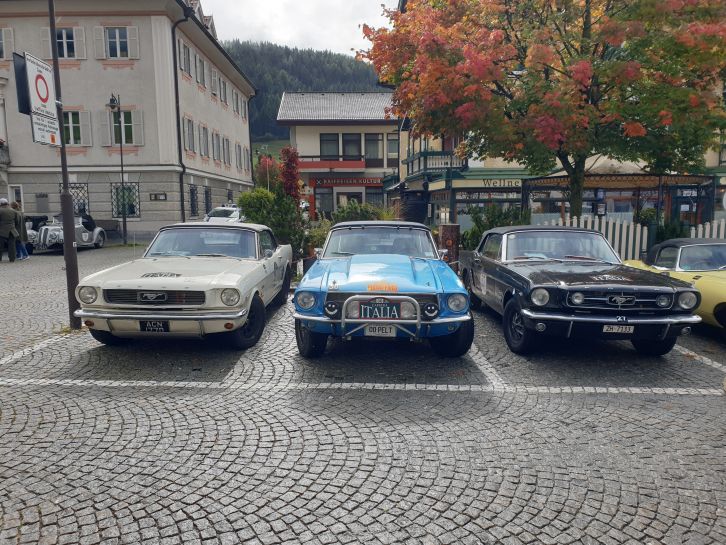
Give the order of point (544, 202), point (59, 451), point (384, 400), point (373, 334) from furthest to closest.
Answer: point (544, 202), point (373, 334), point (384, 400), point (59, 451)

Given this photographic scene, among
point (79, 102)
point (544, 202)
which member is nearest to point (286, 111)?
point (79, 102)

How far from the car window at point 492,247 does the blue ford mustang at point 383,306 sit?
1.64 meters

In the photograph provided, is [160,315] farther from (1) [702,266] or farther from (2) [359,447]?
(1) [702,266]

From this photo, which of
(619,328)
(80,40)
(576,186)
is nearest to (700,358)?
(619,328)

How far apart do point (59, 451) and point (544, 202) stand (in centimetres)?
1764

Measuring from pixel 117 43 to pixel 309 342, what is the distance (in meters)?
24.5

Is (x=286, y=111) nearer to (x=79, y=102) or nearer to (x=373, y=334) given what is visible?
(x=79, y=102)

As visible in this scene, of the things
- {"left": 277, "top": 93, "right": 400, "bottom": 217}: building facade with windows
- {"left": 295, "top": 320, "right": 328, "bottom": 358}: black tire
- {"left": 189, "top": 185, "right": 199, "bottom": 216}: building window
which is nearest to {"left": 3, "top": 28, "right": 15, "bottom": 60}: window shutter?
{"left": 189, "top": 185, "right": 199, "bottom": 216}: building window

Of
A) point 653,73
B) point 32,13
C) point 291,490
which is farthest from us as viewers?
point 32,13

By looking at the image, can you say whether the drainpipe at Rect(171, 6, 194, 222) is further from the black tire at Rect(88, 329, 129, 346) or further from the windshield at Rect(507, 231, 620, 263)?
the windshield at Rect(507, 231, 620, 263)

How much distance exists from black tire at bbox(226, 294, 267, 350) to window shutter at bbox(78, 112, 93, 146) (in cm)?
2288

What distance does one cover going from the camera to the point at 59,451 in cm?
369

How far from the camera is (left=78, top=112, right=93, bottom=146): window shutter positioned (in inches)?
983

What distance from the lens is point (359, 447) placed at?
12.4 ft
